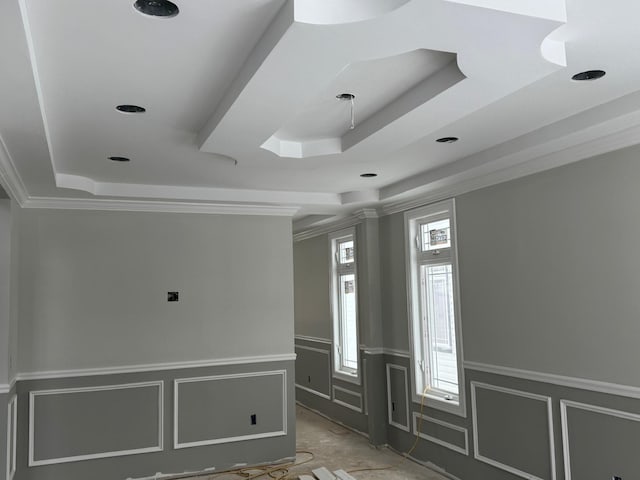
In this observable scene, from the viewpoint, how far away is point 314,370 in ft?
24.7

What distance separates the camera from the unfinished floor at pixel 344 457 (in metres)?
4.93

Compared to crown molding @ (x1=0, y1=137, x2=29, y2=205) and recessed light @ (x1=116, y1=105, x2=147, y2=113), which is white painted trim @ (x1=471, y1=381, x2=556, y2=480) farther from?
crown molding @ (x1=0, y1=137, x2=29, y2=205)

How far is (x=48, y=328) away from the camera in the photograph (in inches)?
190

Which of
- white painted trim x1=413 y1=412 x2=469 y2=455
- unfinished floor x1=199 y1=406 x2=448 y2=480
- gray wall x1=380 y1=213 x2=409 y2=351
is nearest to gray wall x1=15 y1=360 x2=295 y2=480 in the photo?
unfinished floor x1=199 y1=406 x2=448 y2=480

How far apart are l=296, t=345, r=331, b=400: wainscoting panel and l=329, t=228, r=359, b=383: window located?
263 millimetres

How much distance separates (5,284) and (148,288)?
126 centimetres

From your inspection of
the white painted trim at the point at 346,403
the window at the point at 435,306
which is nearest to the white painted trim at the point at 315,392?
the white painted trim at the point at 346,403

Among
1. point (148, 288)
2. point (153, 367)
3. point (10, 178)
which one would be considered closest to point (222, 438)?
point (153, 367)

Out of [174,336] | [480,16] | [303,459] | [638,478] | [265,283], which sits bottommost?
[303,459]

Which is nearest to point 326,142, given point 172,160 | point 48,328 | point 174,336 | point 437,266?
point 172,160

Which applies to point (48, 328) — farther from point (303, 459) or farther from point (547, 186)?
point (547, 186)

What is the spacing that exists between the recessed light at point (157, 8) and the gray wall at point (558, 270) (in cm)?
274

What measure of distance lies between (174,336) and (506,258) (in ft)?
10.2

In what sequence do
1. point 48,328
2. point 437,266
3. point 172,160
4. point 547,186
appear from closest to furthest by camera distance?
point 547,186 → point 172,160 → point 48,328 → point 437,266
